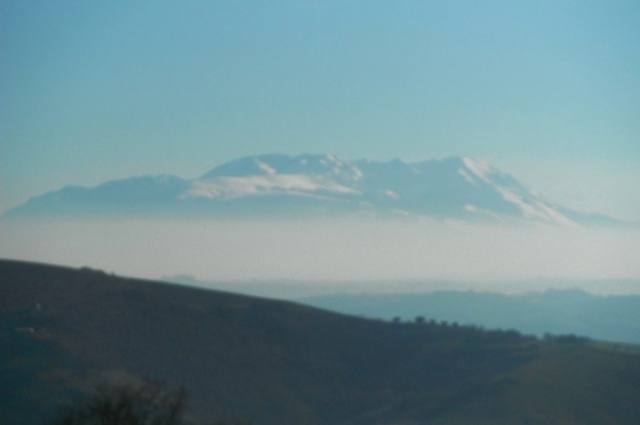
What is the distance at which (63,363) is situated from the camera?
55.4 m

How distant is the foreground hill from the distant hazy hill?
82.7m

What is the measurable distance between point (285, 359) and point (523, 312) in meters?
120

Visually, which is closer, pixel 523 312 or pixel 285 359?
pixel 285 359

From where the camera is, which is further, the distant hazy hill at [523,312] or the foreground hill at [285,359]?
the distant hazy hill at [523,312]

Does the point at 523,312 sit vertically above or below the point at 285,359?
above

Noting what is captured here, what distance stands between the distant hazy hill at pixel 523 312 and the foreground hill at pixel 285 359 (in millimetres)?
82692

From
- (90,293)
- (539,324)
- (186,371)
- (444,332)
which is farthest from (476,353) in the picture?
(539,324)

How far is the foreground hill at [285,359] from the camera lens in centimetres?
5853

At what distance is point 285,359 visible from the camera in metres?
70.6

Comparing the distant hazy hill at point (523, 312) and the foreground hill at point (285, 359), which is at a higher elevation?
the distant hazy hill at point (523, 312)

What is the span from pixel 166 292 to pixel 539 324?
101 metres

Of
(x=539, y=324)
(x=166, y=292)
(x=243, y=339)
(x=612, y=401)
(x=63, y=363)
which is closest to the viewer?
(x=63, y=363)

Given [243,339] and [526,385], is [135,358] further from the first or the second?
[526,385]

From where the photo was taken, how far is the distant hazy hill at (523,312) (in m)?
163
